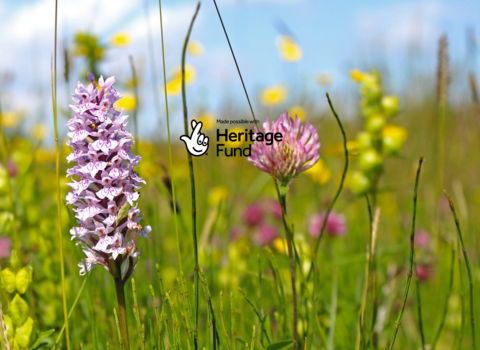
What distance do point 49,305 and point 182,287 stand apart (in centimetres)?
80

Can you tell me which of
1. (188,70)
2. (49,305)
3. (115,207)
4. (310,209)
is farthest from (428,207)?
(115,207)

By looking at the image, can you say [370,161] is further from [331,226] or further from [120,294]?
[120,294]

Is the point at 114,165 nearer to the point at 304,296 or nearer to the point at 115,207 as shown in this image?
the point at 115,207

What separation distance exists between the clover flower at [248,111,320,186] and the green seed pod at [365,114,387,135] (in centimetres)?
80

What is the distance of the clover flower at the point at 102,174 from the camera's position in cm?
69

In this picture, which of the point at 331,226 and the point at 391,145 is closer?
the point at 391,145

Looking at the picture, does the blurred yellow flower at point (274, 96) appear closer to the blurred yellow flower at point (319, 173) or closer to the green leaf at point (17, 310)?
the blurred yellow flower at point (319, 173)

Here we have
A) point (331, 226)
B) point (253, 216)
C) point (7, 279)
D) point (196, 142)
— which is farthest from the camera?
point (253, 216)

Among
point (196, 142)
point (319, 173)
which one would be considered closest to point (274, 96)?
point (319, 173)

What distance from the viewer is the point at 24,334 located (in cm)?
78

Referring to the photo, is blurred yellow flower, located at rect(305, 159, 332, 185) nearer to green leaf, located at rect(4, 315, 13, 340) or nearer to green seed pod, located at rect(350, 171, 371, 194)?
green seed pod, located at rect(350, 171, 371, 194)

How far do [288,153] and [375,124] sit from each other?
0.85 meters

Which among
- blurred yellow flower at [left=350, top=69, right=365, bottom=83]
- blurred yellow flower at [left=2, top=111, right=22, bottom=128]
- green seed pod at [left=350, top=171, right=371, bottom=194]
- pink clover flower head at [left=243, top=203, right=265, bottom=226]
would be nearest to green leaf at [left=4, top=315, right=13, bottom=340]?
green seed pod at [left=350, top=171, right=371, bottom=194]

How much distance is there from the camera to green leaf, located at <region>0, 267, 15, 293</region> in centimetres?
79
